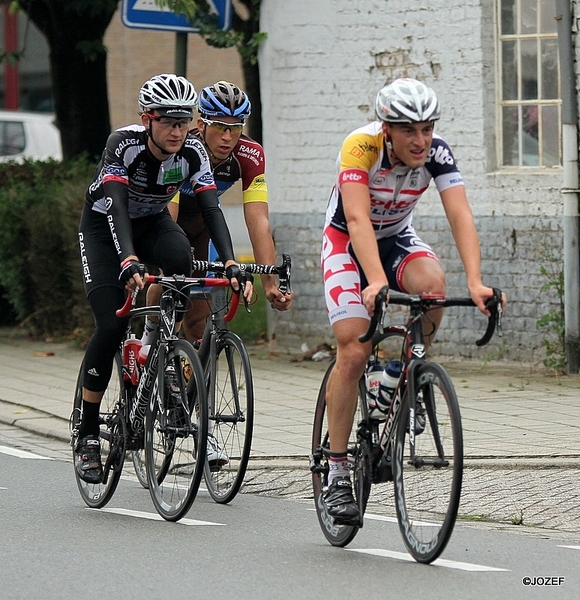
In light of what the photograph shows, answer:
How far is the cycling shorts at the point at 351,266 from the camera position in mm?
6184

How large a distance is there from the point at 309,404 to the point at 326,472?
14.0ft

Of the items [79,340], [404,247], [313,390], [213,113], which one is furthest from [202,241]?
[79,340]

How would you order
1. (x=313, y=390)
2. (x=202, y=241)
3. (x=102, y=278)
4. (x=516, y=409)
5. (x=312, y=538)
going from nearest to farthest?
(x=312, y=538) → (x=102, y=278) → (x=202, y=241) → (x=516, y=409) → (x=313, y=390)

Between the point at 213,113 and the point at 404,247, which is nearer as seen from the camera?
the point at 404,247

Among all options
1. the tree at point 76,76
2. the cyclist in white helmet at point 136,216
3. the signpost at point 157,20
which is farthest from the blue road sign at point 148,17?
the tree at point 76,76

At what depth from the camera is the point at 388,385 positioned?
623cm

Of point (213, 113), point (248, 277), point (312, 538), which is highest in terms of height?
point (213, 113)

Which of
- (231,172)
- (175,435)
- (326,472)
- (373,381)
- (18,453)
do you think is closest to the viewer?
(373,381)

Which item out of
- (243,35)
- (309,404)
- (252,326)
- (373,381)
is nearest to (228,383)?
(373,381)

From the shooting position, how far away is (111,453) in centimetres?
749

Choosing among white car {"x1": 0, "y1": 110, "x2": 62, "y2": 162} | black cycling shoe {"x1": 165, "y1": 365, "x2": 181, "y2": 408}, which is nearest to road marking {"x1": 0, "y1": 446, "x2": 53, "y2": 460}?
black cycling shoe {"x1": 165, "y1": 365, "x2": 181, "y2": 408}

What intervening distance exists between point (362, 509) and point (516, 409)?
4.20 meters

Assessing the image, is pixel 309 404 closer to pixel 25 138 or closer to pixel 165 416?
pixel 165 416

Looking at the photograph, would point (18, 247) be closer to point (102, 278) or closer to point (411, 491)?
point (102, 278)
